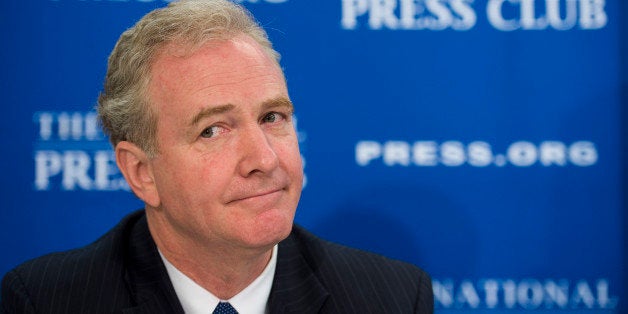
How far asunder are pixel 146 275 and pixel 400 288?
0.63 meters

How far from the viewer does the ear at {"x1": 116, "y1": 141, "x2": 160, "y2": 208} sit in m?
1.65

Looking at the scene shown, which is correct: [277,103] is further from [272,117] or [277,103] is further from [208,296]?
[208,296]

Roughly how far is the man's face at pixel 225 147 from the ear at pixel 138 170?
54mm

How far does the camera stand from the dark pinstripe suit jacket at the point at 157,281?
167 cm

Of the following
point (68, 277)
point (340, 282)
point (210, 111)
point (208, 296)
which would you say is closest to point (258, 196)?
point (210, 111)

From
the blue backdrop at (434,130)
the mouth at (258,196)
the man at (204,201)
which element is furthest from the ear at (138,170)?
the blue backdrop at (434,130)

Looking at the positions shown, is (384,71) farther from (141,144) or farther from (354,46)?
(141,144)

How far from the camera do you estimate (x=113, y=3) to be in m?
2.33

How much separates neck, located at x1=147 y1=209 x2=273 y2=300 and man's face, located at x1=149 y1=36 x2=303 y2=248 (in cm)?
5

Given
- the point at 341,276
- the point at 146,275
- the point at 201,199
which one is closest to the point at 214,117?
the point at 201,199

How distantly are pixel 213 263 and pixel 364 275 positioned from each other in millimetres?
411

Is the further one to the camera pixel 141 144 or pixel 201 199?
pixel 141 144

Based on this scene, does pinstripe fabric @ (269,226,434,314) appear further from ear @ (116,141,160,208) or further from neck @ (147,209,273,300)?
ear @ (116,141,160,208)

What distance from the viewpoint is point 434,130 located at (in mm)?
2338
